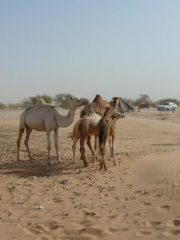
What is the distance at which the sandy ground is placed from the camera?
545 centimetres

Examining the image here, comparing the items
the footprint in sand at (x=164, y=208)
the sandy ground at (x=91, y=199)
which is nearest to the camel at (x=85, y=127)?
the sandy ground at (x=91, y=199)

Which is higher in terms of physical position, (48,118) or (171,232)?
(48,118)

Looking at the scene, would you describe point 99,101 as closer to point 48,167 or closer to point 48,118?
point 48,118

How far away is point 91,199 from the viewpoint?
7.14 m

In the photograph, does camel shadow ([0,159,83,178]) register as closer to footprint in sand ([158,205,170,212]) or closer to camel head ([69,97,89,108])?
camel head ([69,97,89,108])

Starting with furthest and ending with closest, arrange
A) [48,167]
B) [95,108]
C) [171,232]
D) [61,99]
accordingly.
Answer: [61,99] < [95,108] < [48,167] < [171,232]

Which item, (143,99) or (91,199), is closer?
(91,199)

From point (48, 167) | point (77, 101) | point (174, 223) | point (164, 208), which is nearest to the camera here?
point (174, 223)

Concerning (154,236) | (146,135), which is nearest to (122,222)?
(154,236)

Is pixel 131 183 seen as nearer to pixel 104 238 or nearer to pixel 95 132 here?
pixel 95 132

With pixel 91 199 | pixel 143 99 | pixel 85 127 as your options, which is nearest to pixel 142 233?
pixel 91 199

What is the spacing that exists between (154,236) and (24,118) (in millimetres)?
7019

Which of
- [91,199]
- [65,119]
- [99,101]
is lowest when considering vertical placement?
[91,199]

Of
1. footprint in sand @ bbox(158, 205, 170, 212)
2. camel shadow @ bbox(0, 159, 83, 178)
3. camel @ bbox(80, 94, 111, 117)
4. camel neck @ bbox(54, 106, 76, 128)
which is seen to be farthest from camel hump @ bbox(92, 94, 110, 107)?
footprint in sand @ bbox(158, 205, 170, 212)
